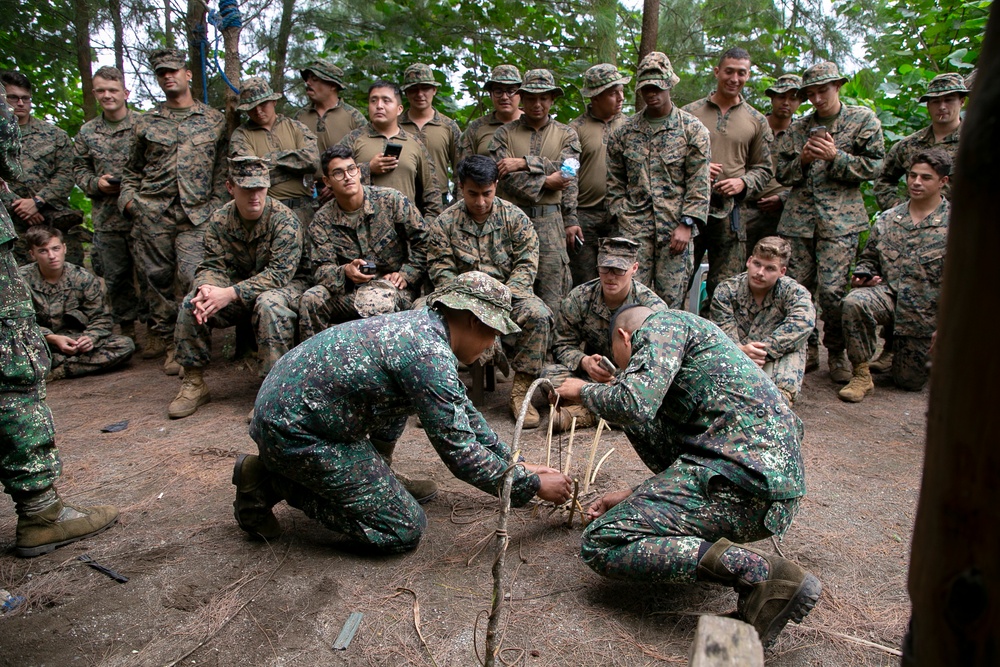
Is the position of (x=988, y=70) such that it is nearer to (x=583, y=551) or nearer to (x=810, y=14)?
(x=583, y=551)

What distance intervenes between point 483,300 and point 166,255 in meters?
4.53

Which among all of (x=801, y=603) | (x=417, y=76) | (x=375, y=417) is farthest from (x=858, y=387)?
(x=417, y=76)

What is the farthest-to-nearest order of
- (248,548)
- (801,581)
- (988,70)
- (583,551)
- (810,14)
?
1. (810,14)
2. (248,548)
3. (583,551)
4. (801,581)
5. (988,70)

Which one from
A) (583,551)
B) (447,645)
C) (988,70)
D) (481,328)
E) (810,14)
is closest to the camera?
(988,70)

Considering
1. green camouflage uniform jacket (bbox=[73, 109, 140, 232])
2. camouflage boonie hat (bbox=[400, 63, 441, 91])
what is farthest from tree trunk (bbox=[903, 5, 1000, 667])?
green camouflage uniform jacket (bbox=[73, 109, 140, 232])

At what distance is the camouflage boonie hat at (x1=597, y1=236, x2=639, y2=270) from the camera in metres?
4.73

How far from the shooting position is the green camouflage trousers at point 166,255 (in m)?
6.36

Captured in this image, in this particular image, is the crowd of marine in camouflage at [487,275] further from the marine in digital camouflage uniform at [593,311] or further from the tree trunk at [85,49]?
the tree trunk at [85,49]

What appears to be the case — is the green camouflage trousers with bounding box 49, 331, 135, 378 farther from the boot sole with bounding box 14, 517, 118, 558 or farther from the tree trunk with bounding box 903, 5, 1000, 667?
the tree trunk with bounding box 903, 5, 1000, 667

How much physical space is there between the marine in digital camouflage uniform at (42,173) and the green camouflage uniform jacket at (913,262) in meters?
7.34

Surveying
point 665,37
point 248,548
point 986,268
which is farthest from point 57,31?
point 986,268

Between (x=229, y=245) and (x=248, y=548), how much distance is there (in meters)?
2.95

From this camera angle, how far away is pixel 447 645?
261 cm

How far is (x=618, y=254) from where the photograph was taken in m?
4.75
